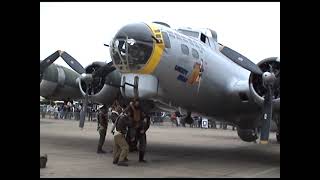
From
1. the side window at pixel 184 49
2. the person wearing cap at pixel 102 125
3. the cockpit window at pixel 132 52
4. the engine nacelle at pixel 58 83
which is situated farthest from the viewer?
the engine nacelle at pixel 58 83

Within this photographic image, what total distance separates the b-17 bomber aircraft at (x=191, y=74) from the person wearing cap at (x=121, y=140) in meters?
0.85

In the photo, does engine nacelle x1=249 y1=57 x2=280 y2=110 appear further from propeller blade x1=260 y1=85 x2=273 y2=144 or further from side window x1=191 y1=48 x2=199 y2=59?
side window x1=191 y1=48 x2=199 y2=59

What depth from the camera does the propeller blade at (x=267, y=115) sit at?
12.6m

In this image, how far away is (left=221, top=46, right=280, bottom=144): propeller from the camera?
12422mm

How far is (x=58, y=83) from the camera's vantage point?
774 inches

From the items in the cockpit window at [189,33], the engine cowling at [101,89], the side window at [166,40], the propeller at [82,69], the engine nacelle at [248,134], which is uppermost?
the cockpit window at [189,33]

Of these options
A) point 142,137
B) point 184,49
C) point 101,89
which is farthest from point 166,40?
point 101,89

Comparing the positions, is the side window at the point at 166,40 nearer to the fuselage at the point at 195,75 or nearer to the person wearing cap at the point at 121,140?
the fuselage at the point at 195,75

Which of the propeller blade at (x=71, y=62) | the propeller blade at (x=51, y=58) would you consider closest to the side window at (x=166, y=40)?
the propeller blade at (x=71, y=62)

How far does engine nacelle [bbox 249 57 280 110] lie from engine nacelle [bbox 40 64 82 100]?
30.9 ft

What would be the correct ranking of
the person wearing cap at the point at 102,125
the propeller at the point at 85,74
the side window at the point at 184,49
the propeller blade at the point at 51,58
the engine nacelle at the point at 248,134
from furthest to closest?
the engine nacelle at the point at 248,134 < the propeller blade at the point at 51,58 < the propeller at the point at 85,74 < the person wearing cap at the point at 102,125 < the side window at the point at 184,49

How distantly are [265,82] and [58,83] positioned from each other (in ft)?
34.6
